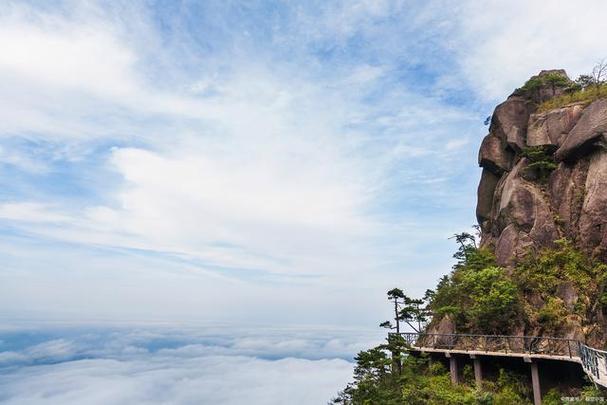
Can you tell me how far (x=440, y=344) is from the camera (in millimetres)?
30359

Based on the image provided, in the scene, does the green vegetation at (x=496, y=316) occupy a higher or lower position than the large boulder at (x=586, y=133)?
lower

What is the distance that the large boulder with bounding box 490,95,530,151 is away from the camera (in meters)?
37.1

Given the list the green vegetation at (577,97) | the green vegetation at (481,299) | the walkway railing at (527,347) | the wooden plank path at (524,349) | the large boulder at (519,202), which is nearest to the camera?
the walkway railing at (527,347)

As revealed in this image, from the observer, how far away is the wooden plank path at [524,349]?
19.1 m

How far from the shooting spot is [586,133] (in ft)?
98.5

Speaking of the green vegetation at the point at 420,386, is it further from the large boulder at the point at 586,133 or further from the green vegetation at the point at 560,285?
the large boulder at the point at 586,133

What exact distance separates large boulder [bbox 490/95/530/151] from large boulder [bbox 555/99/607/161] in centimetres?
477

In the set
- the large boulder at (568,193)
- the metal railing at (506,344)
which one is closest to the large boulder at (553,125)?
the large boulder at (568,193)

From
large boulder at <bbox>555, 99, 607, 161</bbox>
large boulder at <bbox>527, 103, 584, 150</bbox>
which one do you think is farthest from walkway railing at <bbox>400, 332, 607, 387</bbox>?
large boulder at <bbox>527, 103, 584, 150</bbox>

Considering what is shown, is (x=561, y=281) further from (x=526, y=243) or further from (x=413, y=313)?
(x=413, y=313)

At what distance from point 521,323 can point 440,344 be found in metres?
5.66

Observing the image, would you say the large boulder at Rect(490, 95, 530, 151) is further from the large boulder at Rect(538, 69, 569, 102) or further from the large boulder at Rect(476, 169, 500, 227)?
the large boulder at Rect(476, 169, 500, 227)

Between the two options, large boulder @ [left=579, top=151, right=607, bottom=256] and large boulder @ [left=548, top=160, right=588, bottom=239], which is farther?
large boulder @ [left=548, top=160, right=588, bottom=239]

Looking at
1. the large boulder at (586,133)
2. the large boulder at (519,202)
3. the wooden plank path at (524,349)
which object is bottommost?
the wooden plank path at (524,349)
